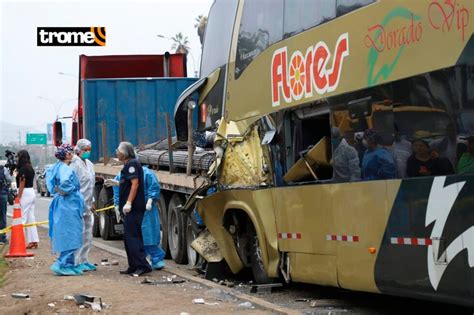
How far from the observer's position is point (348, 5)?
28.1ft

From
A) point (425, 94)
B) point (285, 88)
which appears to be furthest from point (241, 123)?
point (425, 94)

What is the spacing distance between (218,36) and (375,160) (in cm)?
534

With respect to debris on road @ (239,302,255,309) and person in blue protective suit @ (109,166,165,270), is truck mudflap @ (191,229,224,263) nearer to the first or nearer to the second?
person in blue protective suit @ (109,166,165,270)

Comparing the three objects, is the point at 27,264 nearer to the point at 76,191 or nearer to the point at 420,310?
the point at 76,191

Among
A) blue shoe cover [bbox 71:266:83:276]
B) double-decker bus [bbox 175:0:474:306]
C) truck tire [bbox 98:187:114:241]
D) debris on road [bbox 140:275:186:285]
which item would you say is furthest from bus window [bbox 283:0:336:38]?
truck tire [bbox 98:187:114:241]

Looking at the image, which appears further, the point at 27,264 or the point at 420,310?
the point at 27,264

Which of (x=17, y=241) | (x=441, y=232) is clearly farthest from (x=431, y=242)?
(x=17, y=241)

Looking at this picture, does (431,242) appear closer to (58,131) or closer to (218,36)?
(218,36)

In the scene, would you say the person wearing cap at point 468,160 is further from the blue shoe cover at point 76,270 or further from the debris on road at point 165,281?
the blue shoe cover at point 76,270

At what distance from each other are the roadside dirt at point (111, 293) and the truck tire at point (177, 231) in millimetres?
1107

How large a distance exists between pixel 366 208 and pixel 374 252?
40cm

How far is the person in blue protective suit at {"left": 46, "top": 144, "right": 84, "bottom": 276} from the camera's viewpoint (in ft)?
39.7

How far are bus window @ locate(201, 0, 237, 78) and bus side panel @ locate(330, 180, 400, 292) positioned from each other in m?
4.09

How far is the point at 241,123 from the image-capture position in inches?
442
